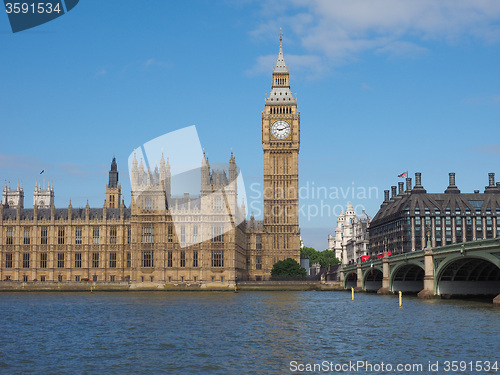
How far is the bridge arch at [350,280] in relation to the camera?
472 feet

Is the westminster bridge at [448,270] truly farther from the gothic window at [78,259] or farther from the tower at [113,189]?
the tower at [113,189]

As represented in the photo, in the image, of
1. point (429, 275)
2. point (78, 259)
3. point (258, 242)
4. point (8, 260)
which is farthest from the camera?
point (258, 242)

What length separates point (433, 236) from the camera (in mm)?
168125

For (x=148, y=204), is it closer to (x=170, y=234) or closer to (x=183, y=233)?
(x=170, y=234)

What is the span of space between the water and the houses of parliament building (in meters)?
67.0

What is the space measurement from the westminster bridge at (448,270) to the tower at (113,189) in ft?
272

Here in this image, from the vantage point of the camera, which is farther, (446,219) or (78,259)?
(446,219)

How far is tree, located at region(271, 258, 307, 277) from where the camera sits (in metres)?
149

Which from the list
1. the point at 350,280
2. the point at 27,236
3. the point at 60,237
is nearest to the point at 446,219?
the point at 350,280

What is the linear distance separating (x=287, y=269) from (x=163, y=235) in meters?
29.3

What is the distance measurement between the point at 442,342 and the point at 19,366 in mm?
25538

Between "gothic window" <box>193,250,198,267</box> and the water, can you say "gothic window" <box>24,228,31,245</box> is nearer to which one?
"gothic window" <box>193,250,198,267</box>

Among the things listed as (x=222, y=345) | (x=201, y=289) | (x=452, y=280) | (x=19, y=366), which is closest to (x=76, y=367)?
(x=19, y=366)

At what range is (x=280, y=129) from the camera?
547 feet
